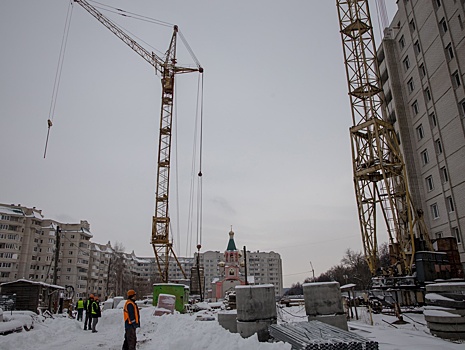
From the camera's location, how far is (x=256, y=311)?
33.0ft

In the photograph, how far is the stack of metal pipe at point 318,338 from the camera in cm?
640

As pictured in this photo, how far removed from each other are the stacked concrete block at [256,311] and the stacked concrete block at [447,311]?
4.23 m

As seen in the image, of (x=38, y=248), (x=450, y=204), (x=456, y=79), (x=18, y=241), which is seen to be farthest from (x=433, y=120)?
(x=38, y=248)

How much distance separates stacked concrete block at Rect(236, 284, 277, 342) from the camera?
32.5ft

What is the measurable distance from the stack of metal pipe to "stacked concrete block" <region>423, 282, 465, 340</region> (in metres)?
3.47

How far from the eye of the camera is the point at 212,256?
144 meters

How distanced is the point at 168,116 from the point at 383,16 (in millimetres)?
28733

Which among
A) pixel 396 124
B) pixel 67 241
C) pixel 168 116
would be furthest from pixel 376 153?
pixel 67 241

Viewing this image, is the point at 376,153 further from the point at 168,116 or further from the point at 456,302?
the point at 168,116

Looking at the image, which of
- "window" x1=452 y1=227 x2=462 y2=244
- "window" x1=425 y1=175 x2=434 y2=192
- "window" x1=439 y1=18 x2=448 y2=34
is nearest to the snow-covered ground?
"window" x1=452 y1=227 x2=462 y2=244

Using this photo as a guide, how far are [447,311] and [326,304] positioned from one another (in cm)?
304

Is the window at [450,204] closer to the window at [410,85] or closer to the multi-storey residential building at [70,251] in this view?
the window at [410,85]

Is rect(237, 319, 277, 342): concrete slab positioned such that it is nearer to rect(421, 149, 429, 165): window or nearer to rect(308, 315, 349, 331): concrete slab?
rect(308, 315, 349, 331): concrete slab

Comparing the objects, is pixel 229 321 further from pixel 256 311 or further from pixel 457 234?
pixel 457 234
